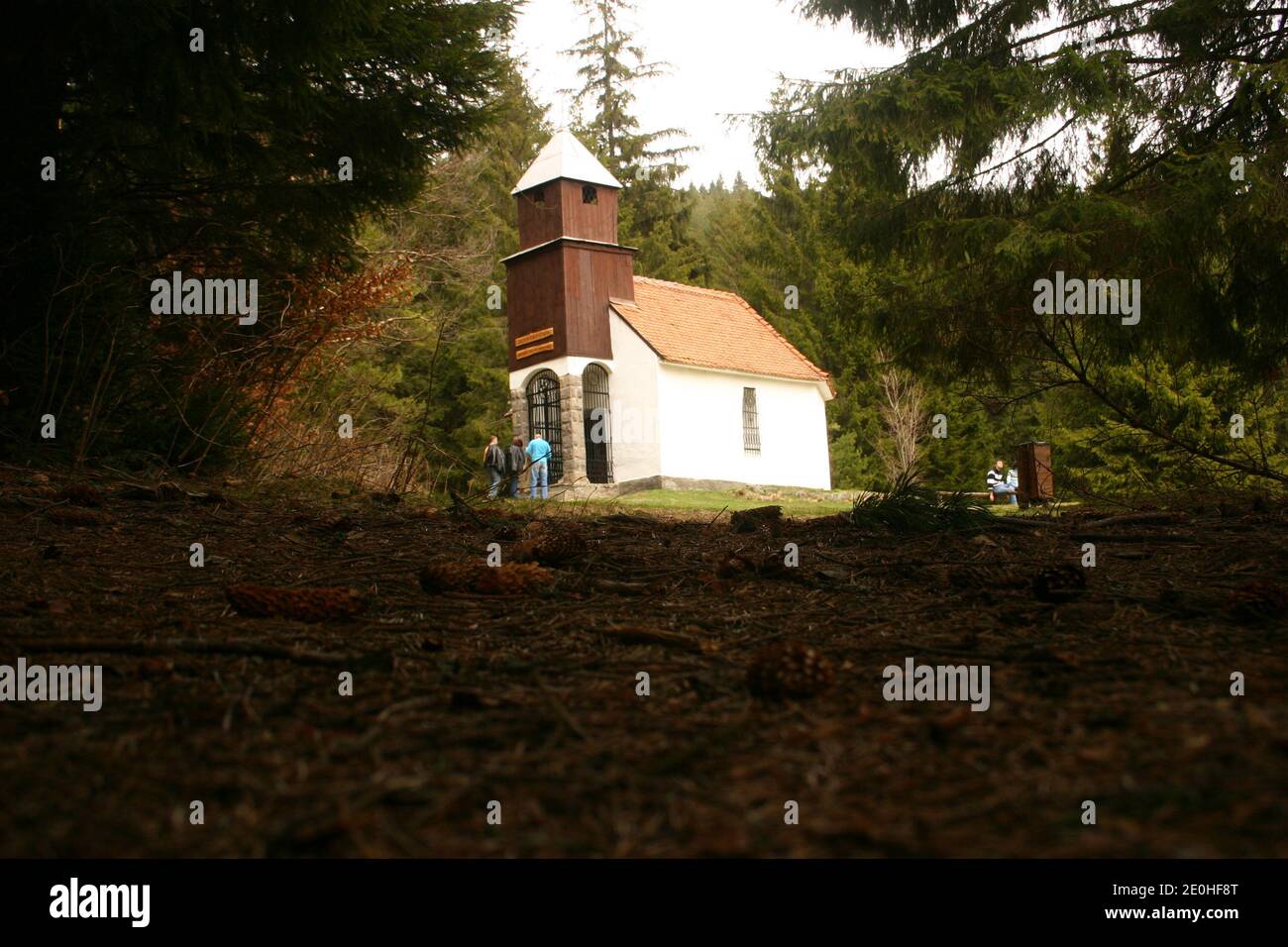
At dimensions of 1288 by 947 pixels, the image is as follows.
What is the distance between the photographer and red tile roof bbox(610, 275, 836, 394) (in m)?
29.2

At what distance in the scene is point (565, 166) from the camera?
93.7ft

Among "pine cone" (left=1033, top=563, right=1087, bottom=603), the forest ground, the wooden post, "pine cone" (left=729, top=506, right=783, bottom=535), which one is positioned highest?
the wooden post

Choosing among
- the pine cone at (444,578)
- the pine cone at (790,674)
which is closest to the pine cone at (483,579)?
the pine cone at (444,578)

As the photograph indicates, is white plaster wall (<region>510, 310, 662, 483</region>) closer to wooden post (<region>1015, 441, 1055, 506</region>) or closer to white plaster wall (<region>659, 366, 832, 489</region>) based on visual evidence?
white plaster wall (<region>659, 366, 832, 489</region>)

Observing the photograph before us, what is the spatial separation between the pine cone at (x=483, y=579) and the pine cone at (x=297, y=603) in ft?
1.84

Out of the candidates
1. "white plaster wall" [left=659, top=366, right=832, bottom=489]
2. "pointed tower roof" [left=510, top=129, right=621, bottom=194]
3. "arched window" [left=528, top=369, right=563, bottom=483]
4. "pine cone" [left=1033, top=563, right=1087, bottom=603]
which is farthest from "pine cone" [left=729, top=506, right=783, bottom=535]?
"pointed tower roof" [left=510, top=129, right=621, bottom=194]

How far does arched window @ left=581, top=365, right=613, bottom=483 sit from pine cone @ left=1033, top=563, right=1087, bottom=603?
989 inches

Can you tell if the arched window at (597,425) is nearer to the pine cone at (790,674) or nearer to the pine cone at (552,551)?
the pine cone at (552,551)

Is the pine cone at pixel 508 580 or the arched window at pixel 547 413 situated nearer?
the pine cone at pixel 508 580

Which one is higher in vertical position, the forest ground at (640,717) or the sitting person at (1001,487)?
the sitting person at (1001,487)

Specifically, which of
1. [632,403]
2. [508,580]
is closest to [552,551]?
[508,580]

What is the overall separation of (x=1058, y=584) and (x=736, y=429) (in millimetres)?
25978

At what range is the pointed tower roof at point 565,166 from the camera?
28.6 metres
